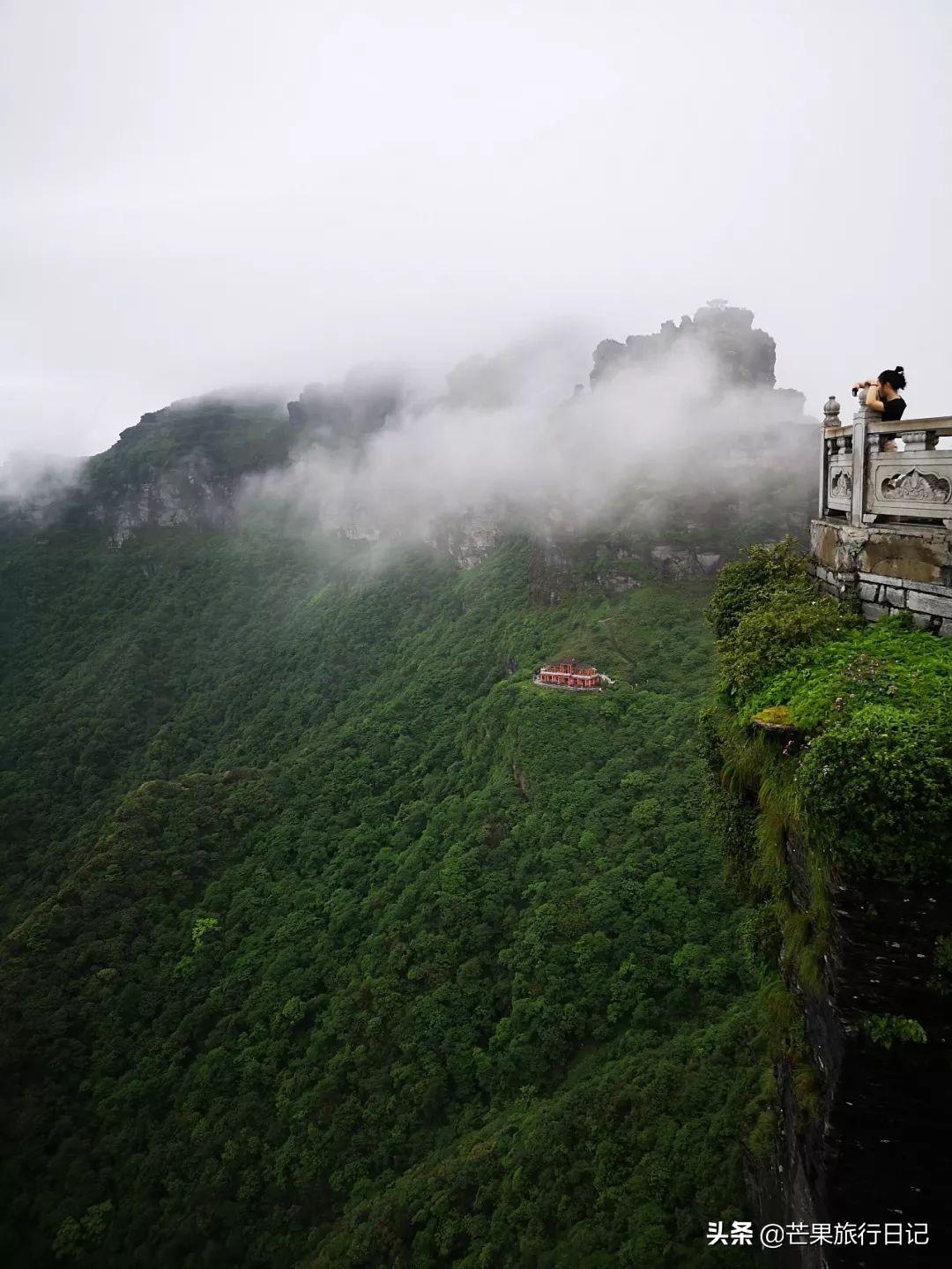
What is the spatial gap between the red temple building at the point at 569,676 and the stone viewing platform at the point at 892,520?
102ft

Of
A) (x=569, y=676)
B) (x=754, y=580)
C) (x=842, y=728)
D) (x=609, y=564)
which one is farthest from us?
(x=609, y=564)

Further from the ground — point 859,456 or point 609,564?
point 859,456

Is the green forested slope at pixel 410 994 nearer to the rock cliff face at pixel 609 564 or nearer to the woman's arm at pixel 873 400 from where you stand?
the rock cliff face at pixel 609 564

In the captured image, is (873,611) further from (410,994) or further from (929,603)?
(410,994)

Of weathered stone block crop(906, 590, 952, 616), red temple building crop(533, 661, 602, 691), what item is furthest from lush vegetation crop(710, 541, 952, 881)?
red temple building crop(533, 661, 602, 691)

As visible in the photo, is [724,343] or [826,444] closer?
[826,444]

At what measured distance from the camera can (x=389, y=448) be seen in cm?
9800

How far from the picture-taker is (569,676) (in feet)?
134

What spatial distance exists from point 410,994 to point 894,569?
2834cm

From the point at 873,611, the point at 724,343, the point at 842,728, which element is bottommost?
the point at 842,728

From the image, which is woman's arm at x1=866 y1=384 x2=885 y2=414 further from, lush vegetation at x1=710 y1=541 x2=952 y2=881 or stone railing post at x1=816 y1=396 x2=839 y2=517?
lush vegetation at x1=710 y1=541 x2=952 y2=881

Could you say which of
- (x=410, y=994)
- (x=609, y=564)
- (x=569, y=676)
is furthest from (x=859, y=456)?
(x=609, y=564)

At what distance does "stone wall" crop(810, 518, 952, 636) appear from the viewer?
715 cm

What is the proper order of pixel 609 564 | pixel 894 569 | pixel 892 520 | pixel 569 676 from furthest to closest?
1. pixel 609 564
2. pixel 569 676
3. pixel 892 520
4. pixel 894 569
